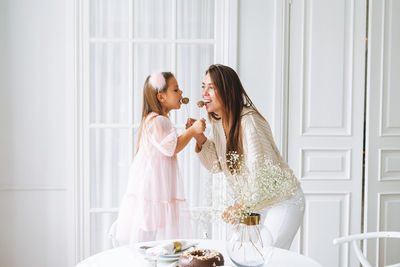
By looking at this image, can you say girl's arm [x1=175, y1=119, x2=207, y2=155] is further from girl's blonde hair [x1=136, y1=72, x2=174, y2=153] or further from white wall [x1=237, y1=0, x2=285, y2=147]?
white wall [x1=237, y1=0, x2=285, y2=147]

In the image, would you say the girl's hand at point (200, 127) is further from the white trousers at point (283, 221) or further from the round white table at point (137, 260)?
the round white table at point (137, 260)

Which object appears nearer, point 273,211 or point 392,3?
point 273,211

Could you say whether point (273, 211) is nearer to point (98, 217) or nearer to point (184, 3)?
point (98, 217)

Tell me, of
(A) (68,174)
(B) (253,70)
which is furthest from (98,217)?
(B) (253,70)

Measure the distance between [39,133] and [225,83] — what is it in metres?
1.45

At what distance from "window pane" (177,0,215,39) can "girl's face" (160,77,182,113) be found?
0.60m

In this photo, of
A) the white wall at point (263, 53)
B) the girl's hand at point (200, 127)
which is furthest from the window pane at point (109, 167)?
the white wall at point (263, 53)

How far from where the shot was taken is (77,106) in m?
2.85

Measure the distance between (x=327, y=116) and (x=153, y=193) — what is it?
149cm

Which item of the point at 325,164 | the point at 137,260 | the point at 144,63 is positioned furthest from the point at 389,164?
the point at 137,260

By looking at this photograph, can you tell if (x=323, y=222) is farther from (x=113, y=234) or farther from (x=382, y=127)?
(x=113, y=234)

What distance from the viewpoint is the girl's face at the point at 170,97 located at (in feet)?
8.03

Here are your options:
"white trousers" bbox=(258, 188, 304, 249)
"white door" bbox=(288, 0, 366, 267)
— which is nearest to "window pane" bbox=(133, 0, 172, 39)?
"white door" bbox=(288, 0, 366, 267)

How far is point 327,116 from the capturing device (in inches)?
117
